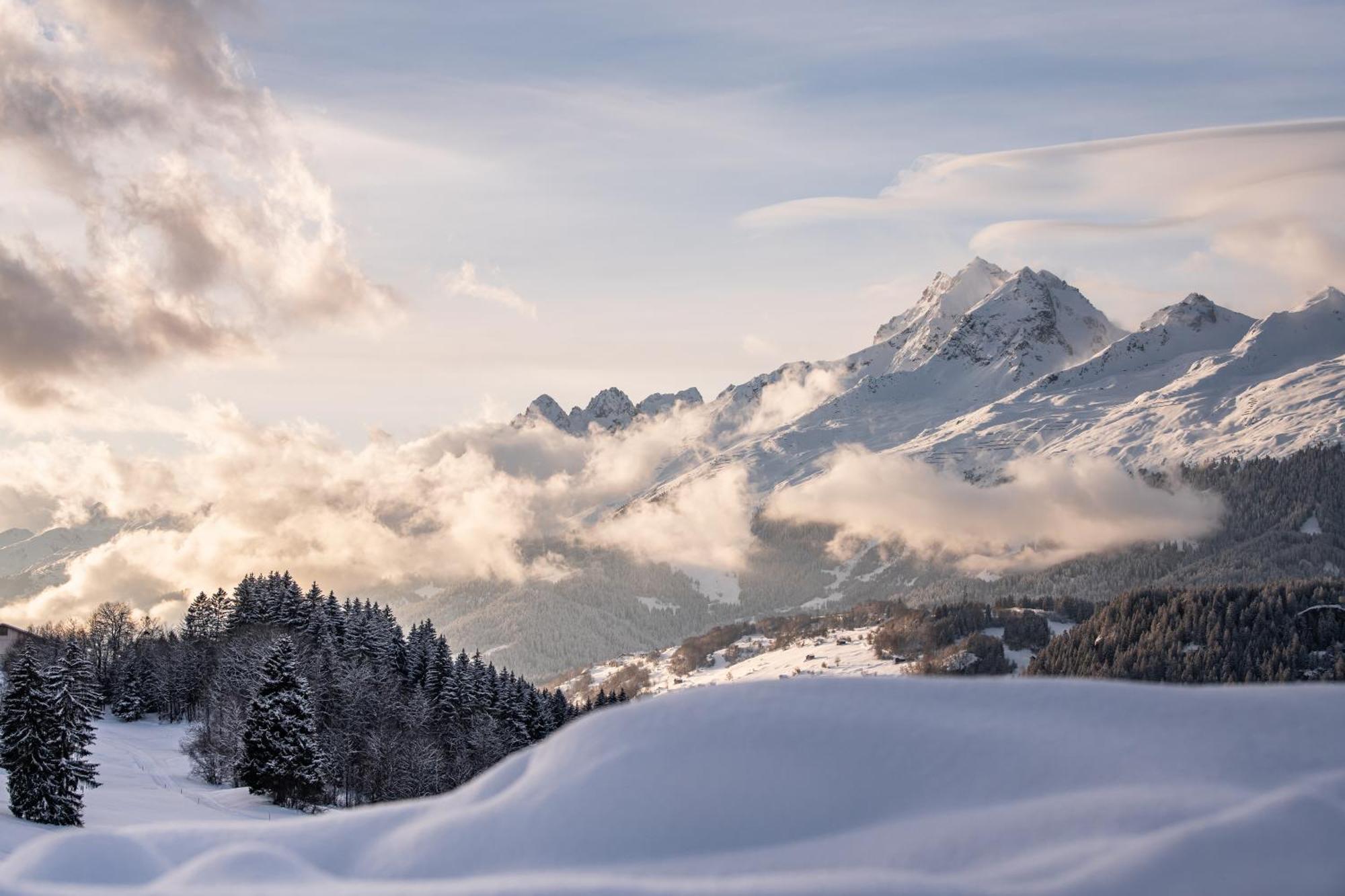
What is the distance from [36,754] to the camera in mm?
45125

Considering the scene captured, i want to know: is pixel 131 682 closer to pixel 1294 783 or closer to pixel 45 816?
pixel 45 816

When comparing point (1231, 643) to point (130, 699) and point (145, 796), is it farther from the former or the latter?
point (145, 796)

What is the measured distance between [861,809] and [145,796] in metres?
56.3

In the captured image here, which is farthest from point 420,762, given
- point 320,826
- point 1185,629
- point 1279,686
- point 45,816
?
point 1185,629

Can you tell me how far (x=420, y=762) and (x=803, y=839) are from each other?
65317mm

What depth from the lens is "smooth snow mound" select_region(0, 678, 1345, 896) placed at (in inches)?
314

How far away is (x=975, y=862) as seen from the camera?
8.28 m

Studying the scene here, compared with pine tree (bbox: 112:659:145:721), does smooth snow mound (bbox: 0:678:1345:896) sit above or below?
below

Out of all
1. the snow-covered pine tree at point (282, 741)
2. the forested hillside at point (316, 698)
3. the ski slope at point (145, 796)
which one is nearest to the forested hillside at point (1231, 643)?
the forested hillside at point (316, 698)

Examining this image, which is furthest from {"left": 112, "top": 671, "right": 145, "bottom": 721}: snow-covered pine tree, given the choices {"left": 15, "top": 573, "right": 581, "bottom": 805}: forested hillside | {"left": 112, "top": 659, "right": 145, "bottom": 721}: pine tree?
{"left": 15, "top": 573, "right": 581, "bottom": 805}: forested hillside

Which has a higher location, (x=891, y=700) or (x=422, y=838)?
(x=891, y=700)

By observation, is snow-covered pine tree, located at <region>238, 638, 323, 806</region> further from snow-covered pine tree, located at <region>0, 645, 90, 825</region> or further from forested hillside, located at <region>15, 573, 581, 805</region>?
snow-covered pine tree, located at <region>0, 645, 90, 825</region>

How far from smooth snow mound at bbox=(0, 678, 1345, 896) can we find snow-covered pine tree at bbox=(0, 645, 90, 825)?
A: 3946 centimetres

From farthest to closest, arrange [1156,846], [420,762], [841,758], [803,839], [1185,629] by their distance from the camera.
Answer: [1185,629]
[420,762]
[841,758]
[803,839]
[1156,846]
